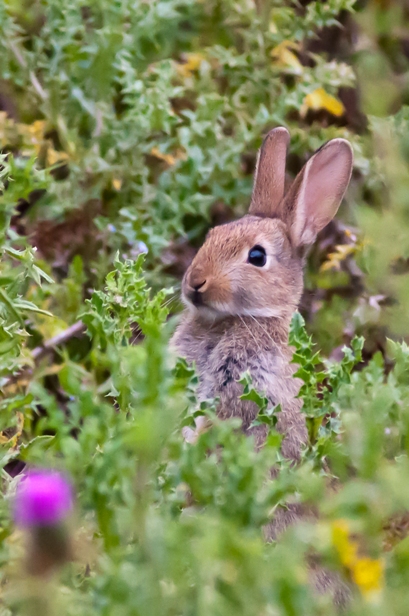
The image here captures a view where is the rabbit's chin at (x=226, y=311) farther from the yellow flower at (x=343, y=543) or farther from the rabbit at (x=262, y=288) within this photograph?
the yellow flower at (x=343, y=543)

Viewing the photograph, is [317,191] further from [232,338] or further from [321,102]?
[321,102]

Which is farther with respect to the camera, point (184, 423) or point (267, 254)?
point (267, 254)

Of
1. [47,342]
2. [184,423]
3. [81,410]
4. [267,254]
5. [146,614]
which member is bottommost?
[47,342]

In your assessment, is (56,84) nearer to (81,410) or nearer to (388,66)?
(388,66)

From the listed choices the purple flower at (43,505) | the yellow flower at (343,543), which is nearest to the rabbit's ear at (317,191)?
the yellow flower at (343,543)

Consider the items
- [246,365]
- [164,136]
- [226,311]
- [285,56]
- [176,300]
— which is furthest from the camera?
[285,56]

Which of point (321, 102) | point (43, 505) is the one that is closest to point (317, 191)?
point (321, 102)

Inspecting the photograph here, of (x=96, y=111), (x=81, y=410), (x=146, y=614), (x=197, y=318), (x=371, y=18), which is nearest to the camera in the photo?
(x=146, y=614)

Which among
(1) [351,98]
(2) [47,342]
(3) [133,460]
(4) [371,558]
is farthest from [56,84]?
(4) [371,558]
